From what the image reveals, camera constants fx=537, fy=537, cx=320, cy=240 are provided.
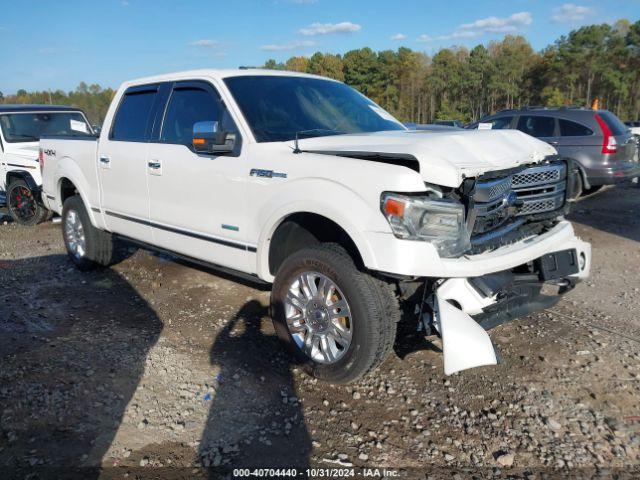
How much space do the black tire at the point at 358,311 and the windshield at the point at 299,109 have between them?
3.55 ft

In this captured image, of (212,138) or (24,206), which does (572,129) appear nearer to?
(212,138)

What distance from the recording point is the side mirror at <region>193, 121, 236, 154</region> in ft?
12.8

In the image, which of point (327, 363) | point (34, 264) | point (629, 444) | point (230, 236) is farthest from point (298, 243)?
point (34, 264)

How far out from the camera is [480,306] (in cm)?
316

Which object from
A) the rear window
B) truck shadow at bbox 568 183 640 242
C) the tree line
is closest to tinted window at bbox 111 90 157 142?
truck shadow at bbox 568 183 640 242

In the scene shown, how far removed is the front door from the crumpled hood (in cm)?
69

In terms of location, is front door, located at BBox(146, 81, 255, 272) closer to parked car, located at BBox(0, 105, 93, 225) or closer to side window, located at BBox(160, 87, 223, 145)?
side window, located at BBox(160, 87, 223, 145)

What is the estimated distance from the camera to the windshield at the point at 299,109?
4086 millimetres

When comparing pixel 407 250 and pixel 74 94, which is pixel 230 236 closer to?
pixel 407 250

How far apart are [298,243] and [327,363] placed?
0.91 metres

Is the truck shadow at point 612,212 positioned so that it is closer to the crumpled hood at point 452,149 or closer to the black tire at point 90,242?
the crumpled hood at point 452,149

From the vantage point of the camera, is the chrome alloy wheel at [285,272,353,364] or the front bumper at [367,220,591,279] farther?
the chrome alloy wheel at [285,272,353,364]

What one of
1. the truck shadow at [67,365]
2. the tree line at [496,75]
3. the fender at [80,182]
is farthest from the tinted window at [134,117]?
the tree line at [496,75]

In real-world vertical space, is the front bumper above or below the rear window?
below
